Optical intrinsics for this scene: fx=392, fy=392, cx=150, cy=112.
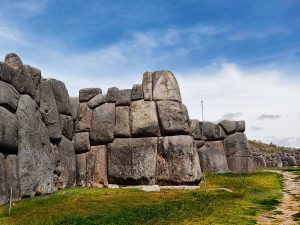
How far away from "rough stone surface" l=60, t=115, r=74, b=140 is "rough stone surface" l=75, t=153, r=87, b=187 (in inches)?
61.9

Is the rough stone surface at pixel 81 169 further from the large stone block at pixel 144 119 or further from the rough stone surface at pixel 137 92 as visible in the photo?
the rough stone surface at pixel 137 92

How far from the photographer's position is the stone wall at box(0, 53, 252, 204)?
21312 mm

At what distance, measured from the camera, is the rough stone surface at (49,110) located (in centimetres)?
2345

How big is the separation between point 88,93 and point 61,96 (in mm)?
3029

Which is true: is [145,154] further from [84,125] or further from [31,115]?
[31,115]

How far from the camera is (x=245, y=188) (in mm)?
25875

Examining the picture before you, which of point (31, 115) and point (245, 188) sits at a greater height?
point (31, 115)

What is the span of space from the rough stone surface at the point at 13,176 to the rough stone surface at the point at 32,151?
1.12 feet

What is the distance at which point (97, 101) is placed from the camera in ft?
91.2

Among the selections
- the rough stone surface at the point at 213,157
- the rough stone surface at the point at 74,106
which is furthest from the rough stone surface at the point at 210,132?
the rough stone surface at the point at 74,106

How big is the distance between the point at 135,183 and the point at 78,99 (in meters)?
Answer: 7.75

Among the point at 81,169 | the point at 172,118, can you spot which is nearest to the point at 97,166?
the point at 81,169

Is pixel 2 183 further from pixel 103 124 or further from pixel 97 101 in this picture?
pixel 97 101

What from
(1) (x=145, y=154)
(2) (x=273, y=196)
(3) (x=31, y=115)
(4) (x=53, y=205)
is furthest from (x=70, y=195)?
(2) (x=273, y=196)
